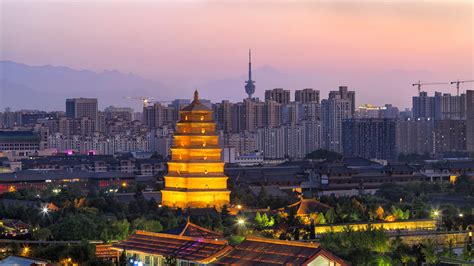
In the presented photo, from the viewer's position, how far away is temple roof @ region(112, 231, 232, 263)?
78.9 ft

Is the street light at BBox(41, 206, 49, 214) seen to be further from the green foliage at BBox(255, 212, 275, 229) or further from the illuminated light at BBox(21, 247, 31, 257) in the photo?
the illuminated light at BBox(21, 247, 31, 257)

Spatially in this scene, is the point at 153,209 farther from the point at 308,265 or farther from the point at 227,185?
the point at 308,265

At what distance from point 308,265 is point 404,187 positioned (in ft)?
95.4

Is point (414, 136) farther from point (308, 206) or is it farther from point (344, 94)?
point (308, 206)

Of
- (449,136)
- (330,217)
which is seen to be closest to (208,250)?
(330,217)

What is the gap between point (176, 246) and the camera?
82.9 ft

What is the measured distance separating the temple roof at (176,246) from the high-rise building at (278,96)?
79.5 m

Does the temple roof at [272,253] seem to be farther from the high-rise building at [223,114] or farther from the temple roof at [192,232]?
the high-rise building at [223,114]

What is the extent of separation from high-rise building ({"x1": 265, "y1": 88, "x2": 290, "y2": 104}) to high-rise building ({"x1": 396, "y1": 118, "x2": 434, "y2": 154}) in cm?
1085

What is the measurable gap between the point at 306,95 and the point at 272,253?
84.2 metres

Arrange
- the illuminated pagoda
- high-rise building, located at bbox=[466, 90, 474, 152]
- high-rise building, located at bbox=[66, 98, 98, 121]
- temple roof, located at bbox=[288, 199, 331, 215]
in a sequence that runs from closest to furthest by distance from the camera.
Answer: temple roof, located at bbox=[288, 199, 331, 215] < the illuminated pagoda < high-rise building, located at bbox=[466, 90, 474, 152] < high-rise building, located at bbox=[66, 98, 98, 121]

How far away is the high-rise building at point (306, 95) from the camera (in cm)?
10662

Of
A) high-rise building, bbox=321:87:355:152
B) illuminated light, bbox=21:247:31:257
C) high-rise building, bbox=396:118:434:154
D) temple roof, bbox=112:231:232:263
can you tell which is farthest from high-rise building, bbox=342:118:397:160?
temple roof, bbox=112:231:232:263

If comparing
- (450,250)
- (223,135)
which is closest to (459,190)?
(450,250)
